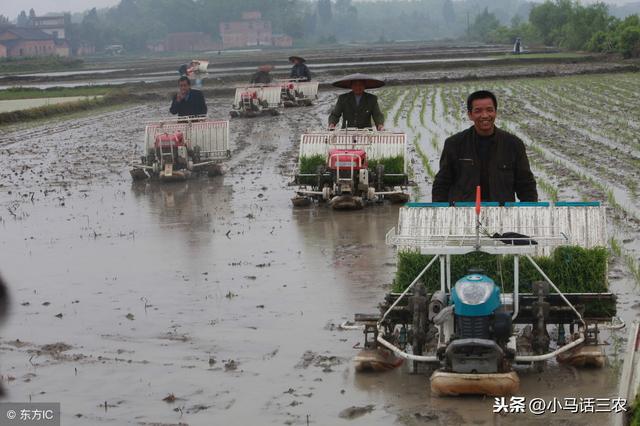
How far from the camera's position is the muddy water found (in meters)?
7.34

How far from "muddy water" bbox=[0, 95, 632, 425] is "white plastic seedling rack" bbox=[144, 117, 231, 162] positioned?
1.12 metres

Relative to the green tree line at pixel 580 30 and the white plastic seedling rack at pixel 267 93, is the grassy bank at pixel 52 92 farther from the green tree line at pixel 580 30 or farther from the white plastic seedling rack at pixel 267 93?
the green tree line at pixel 580 30

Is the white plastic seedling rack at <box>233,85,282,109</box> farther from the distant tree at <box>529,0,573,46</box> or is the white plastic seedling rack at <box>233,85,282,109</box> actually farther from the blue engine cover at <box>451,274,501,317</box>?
the distant tree at <box>529,0,573,46</box>

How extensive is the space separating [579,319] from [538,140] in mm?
15996

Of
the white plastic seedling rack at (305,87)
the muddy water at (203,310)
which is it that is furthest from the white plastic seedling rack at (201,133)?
the white plastic seedling rack at (305,87)

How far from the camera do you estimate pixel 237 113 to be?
3384 centimetres

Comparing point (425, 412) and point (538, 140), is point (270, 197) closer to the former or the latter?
point (538, 140)

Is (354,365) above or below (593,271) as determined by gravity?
below

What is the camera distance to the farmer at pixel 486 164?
26.9ft

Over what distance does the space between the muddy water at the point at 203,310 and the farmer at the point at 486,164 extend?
4.43 feet

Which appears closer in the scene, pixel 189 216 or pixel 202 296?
pixel 202 296

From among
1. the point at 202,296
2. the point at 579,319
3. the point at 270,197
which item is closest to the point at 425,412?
the point at 579,319

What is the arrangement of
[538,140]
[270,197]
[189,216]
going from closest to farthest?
[189,216] < [270,197] < [538,140]

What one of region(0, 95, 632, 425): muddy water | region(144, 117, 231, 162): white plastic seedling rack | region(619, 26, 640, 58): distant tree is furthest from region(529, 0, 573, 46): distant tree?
region(0, 95, 632, 425): muddy water
